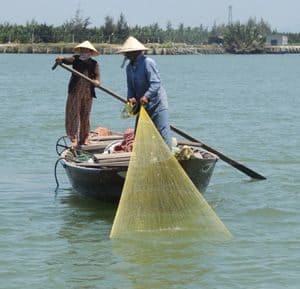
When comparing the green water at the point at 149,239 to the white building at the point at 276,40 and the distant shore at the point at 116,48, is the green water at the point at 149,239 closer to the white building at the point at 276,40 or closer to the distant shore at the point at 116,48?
the distant shore at the point at 116,48

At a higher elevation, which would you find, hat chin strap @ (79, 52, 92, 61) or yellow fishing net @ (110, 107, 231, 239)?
hat chin strap @ (79, 52, 92, 61)

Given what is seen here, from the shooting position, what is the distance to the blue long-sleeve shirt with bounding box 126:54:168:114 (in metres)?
9.44

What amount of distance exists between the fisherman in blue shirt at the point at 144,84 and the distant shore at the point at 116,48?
78.4 m

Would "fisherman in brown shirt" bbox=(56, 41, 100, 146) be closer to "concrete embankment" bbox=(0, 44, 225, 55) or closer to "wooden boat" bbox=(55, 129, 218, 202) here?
"wooden boat" bbox=(55, 129, 218, 202)

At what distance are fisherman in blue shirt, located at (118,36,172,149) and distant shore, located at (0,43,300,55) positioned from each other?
78.4 m

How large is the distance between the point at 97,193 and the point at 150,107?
1222 mm

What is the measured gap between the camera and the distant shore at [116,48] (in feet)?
324

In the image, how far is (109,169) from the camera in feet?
31.8

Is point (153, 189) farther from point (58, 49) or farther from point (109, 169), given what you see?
point (58, 49)

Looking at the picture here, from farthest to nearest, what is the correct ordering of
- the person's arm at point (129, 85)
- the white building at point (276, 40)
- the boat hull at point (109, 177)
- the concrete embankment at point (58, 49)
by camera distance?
the white building at point (276, 40) → the concrete embankment at point (58, 49) → the boat hull at point (109, 177) → the person's arm at point (129, 85)

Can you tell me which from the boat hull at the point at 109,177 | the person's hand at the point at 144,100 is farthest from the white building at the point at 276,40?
the person's hand at the point at 144,100

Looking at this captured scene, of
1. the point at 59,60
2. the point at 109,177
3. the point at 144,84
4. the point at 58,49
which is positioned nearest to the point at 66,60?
the point at 59,60

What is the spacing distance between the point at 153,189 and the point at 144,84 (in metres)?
1.32

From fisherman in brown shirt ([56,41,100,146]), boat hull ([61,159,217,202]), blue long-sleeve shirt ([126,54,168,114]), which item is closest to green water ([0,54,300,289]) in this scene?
boat hull ([61,159,217,202])
